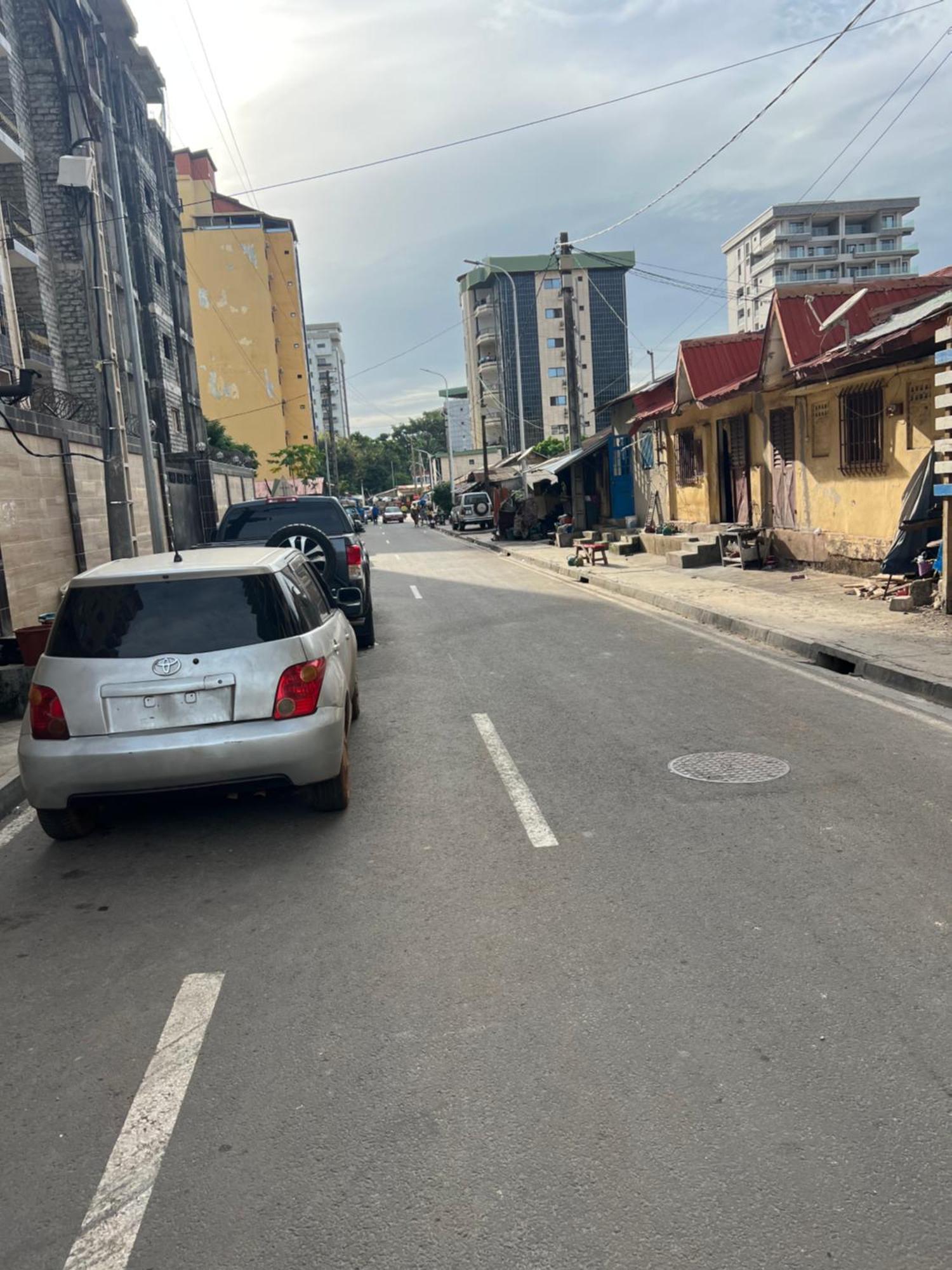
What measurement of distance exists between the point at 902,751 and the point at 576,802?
2.53 m

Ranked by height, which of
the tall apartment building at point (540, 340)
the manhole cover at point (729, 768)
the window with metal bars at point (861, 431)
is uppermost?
the tall apartment building at point (540, 340)

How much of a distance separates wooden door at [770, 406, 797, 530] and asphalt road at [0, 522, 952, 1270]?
12066 millimetres

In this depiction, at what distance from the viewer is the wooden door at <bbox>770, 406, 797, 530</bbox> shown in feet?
59.2

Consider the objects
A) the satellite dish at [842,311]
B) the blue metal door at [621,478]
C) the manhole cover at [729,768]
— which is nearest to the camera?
the manhole cover at [729,768]

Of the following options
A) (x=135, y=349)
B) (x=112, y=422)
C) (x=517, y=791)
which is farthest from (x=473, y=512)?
(x=517, y=791)

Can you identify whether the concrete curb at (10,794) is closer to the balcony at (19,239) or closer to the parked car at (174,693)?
the parked car at (174,693)

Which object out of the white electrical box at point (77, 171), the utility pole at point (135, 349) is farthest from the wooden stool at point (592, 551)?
the white electrical box at point (77, 171)

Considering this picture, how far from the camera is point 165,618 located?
5.44 metres

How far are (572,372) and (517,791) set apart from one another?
25.1 meters

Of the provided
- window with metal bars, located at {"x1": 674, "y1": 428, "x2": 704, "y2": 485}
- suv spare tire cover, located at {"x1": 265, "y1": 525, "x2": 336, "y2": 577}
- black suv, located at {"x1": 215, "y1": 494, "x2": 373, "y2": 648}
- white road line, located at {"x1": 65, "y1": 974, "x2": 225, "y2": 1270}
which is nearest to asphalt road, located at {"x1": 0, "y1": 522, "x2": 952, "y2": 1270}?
white road line, located at {"x1": 65, "y1": 974, "x2": 225, "y2": 1270}

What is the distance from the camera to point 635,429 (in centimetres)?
2658

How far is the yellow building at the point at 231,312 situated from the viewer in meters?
77.4

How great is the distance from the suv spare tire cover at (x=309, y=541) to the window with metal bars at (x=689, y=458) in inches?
537

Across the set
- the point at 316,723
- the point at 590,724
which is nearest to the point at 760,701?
the point at 590,724
